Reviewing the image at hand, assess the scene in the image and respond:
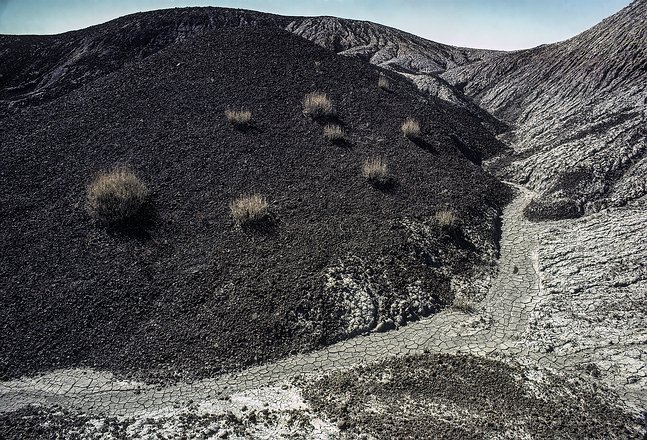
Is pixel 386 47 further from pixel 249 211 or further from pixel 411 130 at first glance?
pixel 249 211

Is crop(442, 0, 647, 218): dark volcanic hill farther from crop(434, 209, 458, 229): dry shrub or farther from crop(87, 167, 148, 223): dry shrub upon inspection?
crop(87, 167, 148, 223): dry shrub

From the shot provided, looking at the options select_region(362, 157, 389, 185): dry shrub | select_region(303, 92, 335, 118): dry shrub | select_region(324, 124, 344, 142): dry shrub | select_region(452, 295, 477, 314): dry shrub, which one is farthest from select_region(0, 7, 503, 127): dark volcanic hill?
select_region(452, 295, 477, 314): dry shrub

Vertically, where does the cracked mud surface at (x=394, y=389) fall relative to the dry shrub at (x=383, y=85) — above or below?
below

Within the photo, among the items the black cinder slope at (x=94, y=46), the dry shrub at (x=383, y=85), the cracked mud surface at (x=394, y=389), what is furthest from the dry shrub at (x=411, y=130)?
the black cinder slope at (x=94, y=46)

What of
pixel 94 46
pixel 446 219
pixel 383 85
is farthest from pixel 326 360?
pixel 94 46

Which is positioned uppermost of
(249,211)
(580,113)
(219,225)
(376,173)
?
(580,113)

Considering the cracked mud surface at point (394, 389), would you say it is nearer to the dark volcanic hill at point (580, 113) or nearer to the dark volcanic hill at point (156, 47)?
the dark volcanic hill at point (580, 113)
